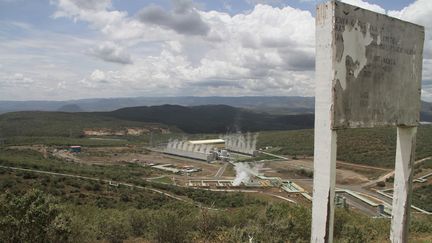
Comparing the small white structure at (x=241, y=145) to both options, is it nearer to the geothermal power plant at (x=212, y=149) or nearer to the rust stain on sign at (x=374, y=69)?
the geothermal power plant at (x=212, y=149)

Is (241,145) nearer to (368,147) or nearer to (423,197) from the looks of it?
(368,147)

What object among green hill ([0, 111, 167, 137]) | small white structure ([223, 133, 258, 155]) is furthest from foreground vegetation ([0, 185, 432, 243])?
green hill ([0, 111, 167, 137])

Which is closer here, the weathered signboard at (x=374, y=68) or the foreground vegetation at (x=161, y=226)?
the weathered signboard at (x=374, y=68)

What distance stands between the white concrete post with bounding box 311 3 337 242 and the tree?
26.8 ft

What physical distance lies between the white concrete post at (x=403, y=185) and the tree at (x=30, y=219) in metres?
→ 9.42

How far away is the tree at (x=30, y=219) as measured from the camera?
34.2ft

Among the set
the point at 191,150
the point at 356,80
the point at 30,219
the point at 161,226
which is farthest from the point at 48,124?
the point at 356,80

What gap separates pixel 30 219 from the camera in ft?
34.6

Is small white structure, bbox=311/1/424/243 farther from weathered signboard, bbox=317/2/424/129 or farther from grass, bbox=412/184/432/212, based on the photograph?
grass, bbox=412/184/432/212

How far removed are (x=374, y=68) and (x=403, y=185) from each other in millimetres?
3205

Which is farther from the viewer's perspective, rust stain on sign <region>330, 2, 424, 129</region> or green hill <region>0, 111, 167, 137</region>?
green hill <region>0, 111, 167, 137</region>

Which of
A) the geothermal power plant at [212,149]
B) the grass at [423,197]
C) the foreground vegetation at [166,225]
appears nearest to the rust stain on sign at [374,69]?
the foreground vegetation at [166,225]

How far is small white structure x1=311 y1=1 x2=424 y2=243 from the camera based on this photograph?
20.6 ft

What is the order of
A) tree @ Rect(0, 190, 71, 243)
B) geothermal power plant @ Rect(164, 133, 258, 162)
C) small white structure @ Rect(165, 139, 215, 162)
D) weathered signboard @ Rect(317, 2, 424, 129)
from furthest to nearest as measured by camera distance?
geothermal power plant @ Rect(164, 133, 258, 162) → small white structure @ Rect(165, 139, 215, 162) → tree @ Rect(0, 190, 71, 243) → weathered signboard @ Rect(317, 2, 424, 129)
